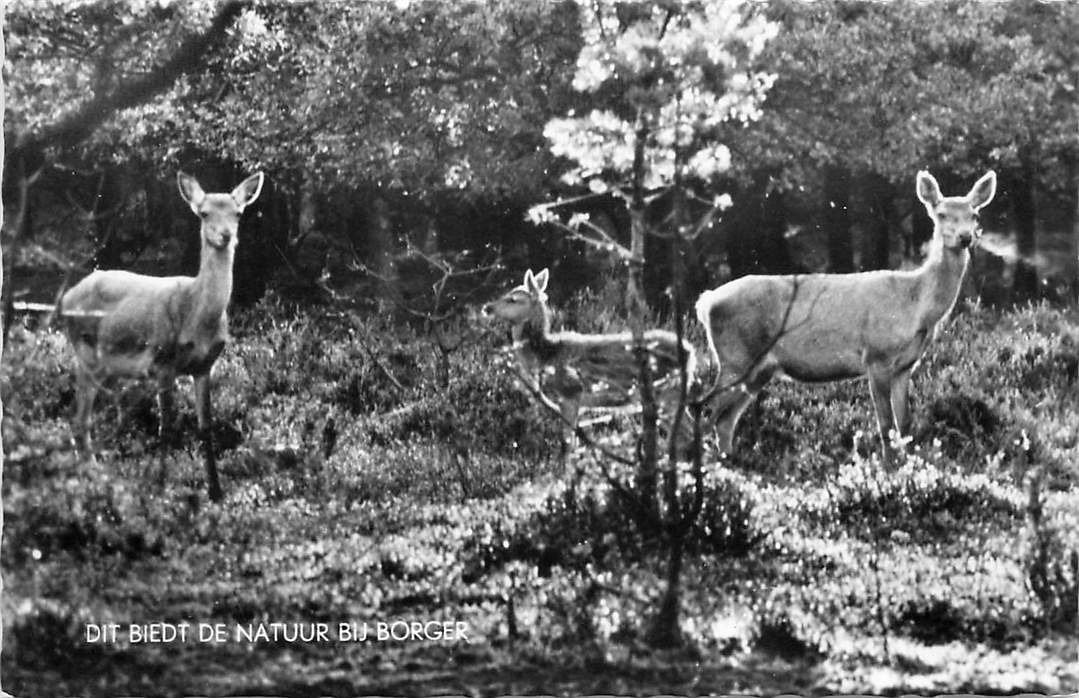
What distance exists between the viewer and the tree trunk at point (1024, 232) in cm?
665

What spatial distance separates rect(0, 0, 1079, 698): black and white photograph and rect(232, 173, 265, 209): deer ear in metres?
0.02

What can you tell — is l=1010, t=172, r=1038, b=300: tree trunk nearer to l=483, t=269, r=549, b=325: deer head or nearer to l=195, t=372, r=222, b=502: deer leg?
l=483, t=269, r=549, b=325: deer head

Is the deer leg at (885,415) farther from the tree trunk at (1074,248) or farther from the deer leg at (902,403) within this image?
the tree trunk at (1074,248)

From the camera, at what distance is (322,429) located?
21.6 feet

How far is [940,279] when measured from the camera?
6.69m

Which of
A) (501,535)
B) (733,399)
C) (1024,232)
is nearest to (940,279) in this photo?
(1024,232)

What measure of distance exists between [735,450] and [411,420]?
58.8 inches

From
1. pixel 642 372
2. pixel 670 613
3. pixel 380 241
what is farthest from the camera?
pixel 380 241

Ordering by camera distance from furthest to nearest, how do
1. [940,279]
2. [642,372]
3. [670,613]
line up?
[940,279]
[642,372]
[670,613]

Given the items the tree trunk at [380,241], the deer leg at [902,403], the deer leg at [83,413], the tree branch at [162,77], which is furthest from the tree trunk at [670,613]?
the tree branch at [162,77]

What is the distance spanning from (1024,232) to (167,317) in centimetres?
398

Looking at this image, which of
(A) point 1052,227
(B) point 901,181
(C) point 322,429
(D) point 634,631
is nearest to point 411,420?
(C) point 322,429

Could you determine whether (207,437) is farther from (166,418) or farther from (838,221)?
(838,221)

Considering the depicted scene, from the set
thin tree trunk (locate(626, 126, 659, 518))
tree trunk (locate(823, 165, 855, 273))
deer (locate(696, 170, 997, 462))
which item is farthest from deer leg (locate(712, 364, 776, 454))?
tree trunk (locate(823, 165, 855, 273))
